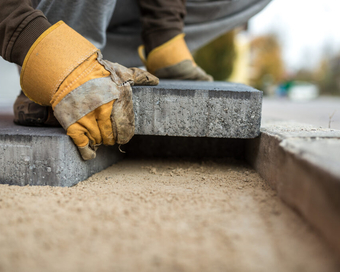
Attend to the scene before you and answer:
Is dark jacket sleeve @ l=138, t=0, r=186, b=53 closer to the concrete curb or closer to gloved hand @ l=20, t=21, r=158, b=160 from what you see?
gloved hand @ l=20, t=21, r=158, b=160

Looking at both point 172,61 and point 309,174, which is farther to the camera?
point 172,61

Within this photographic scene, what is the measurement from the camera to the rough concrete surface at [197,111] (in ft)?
4.17

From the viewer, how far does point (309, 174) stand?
76cm

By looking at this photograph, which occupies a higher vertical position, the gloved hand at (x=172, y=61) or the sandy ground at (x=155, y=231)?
the gloved hand at (x=172, y=61)

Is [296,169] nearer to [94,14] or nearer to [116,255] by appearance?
[116,255]

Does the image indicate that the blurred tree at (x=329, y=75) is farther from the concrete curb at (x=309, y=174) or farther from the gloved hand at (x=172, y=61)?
the concrete curb at (x=309, y=174)

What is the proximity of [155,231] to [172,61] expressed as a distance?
1311 millimetres

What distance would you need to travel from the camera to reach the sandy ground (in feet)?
2.08

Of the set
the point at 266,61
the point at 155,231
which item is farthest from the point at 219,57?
the point at 155,231

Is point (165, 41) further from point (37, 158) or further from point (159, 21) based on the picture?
point (37, 158)

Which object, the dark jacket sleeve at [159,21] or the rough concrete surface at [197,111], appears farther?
the dark jacket sleeve at [159,21]

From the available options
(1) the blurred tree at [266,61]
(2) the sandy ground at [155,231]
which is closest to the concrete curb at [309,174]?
(2) the sandy ground at [155,231]

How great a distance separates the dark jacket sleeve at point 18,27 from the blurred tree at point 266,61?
56.6 ft

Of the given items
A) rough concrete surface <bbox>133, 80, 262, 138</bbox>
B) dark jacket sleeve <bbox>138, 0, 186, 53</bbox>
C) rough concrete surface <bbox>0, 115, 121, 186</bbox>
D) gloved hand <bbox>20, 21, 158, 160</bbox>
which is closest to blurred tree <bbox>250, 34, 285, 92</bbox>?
dark jacket sleeve <bbox>138, 0, 186, 53</bbox>
